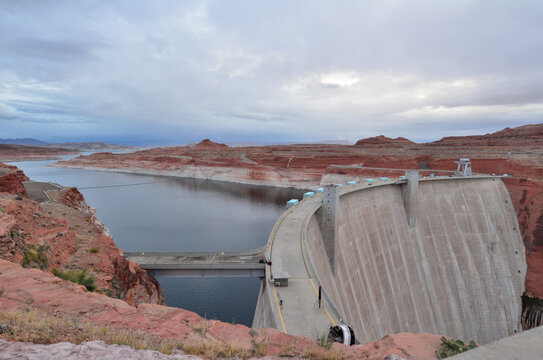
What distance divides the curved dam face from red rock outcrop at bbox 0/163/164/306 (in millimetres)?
8347

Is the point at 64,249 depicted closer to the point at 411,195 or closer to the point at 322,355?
the point at 322,355

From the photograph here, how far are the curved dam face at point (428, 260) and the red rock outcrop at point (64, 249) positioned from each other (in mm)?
8347

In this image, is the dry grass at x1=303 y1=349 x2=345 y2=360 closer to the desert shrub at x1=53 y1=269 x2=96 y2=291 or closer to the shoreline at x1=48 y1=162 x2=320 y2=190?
the desert shrub at x1=53 y1=269 x2=96 y2=291

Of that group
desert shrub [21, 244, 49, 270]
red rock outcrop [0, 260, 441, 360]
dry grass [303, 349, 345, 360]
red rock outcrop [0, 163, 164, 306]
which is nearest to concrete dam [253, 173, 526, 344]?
red rock outcrop [0, 260, 441, 360]

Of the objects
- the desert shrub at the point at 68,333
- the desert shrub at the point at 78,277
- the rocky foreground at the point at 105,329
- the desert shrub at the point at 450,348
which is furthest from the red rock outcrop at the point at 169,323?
the desert shrub at the point at 78,277

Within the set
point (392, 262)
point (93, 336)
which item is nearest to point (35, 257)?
point (93, 336)

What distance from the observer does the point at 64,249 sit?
32.1ft

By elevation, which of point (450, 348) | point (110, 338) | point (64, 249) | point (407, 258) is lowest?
point (407, 258)

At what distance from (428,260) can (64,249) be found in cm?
2692

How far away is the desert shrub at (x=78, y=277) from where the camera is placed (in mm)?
8078

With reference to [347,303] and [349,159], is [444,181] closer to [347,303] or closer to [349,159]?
[347,303]

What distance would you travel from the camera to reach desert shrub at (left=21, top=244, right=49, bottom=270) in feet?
26.1

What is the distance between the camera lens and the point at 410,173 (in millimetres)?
25484

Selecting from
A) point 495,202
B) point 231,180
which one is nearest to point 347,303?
point 495,202
